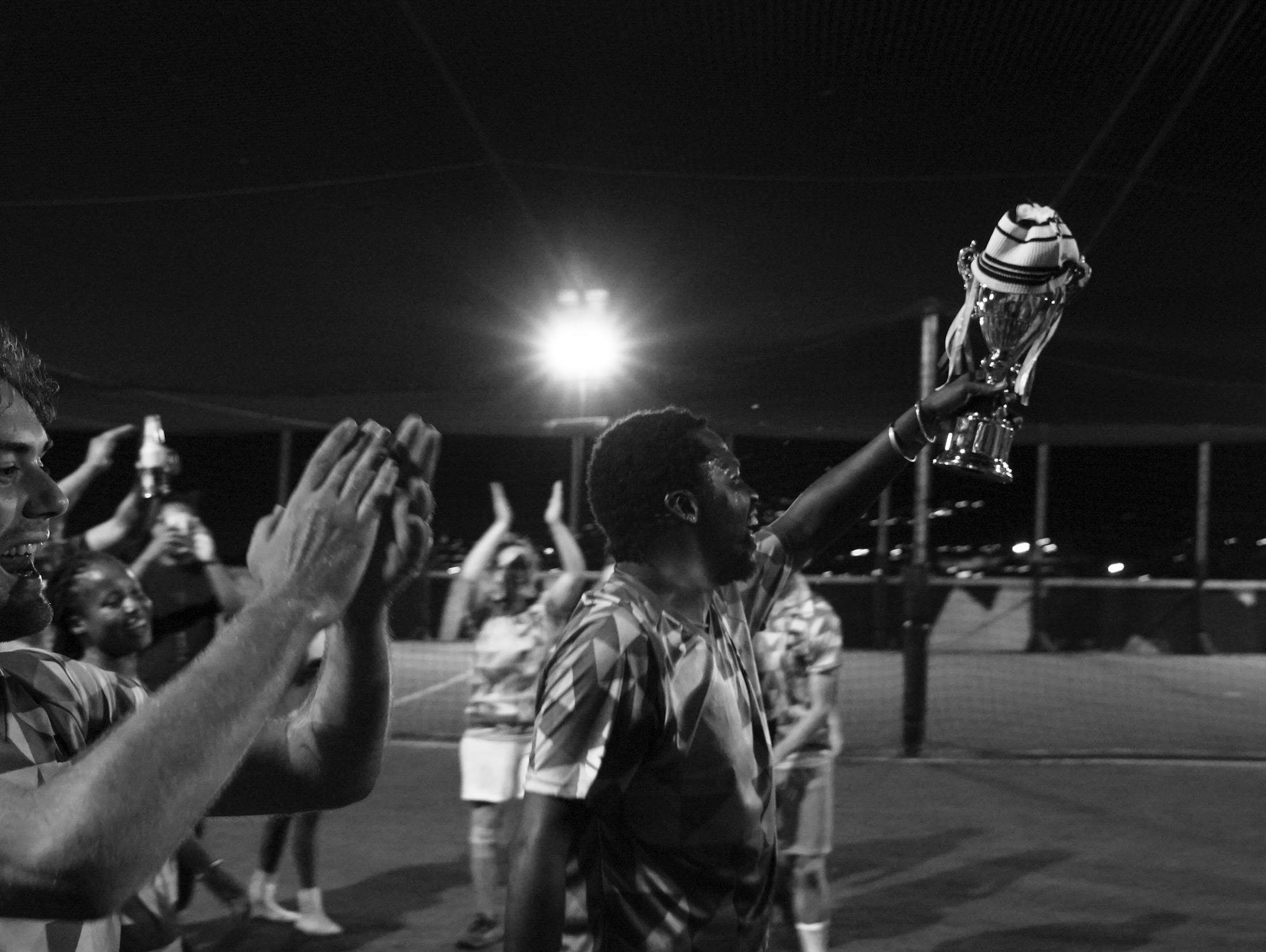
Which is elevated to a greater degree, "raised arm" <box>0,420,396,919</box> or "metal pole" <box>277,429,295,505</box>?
"metal pole" <box>277,429,295,505</box>

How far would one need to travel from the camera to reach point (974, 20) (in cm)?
675

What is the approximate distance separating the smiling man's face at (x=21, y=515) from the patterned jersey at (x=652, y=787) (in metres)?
1.14

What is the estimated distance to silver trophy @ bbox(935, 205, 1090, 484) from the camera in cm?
261

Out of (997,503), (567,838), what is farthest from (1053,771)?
(997,503)

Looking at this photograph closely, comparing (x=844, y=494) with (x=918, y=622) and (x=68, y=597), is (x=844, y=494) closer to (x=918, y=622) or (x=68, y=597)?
(x=68, y=597)

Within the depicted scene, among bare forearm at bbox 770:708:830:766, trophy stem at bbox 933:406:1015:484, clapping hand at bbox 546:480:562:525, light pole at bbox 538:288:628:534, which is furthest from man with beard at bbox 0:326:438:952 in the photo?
light pole at bbox 538:288:628:534

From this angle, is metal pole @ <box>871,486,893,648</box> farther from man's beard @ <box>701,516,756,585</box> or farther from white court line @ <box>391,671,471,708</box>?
man's beard @ <box>701,516,756,585</box>

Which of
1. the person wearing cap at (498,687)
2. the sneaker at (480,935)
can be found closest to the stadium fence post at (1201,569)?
the person wearing cap at (498,687)

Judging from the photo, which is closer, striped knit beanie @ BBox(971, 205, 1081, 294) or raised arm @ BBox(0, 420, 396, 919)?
raised arm @ BBox(0, 420, 396, 919)

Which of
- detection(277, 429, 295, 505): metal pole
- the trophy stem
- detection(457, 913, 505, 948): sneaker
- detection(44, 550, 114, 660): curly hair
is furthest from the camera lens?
detection(277, 429, 295, 505): metal pole

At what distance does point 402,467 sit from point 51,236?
9622 millimetres

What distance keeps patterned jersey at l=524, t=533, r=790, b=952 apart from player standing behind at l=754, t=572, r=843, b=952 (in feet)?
8.67

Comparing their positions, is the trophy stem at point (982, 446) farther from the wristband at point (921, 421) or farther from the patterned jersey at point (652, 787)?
the patterned jersey at point (652, 787)

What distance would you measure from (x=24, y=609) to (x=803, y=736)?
4.29m
